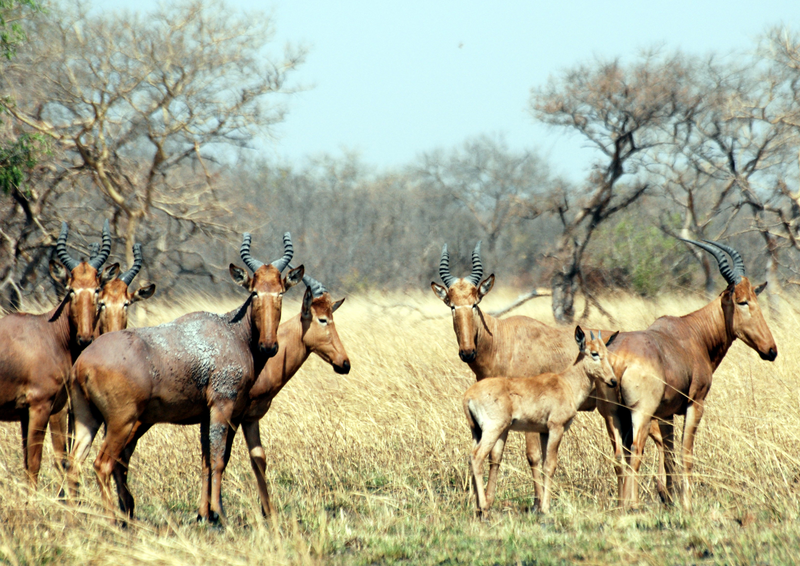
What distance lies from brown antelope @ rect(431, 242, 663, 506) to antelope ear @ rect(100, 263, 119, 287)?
3.07 m

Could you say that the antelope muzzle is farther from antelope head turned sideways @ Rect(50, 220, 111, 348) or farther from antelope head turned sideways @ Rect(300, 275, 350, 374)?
antelope head turned sideways @ Rect(50, 220, 111, 348)

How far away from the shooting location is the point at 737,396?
8750 millimetres

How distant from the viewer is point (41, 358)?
6246 mm

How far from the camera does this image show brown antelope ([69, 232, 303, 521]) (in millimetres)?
5258

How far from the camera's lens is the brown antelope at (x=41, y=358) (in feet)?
19.9

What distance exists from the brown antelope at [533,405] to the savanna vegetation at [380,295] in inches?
17.6

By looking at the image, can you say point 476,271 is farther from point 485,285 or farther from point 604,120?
point 604,120

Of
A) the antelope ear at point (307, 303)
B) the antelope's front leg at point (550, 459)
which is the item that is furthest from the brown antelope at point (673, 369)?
the antelope ear at point (307, 303)

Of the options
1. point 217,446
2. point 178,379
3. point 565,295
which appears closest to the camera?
point 178,379

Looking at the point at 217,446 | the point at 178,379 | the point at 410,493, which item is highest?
the point at 178,379

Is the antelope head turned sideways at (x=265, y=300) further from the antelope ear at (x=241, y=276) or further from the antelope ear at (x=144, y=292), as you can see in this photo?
the antelope ear at (x=144, y=292)

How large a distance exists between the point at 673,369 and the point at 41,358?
496 centimetres

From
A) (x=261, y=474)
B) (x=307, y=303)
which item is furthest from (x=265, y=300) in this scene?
(x=261, y=474)

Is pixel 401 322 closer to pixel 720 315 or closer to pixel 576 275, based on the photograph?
pixel 576 275
